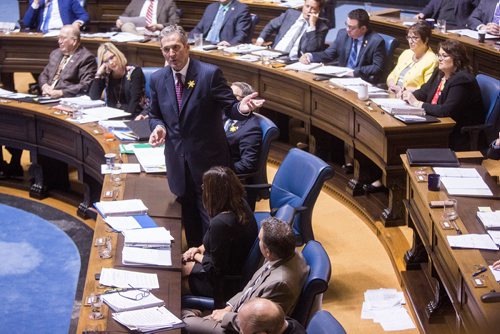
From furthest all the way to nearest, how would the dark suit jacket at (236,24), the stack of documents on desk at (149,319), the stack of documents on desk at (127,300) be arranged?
the dark suit jacket at (236,24) → the stack of documents on desk at (127,300) → the stack of documents on desk at (149,319)

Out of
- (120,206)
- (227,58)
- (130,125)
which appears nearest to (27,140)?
(130,125)

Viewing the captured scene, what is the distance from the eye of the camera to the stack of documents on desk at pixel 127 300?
367 centimetres

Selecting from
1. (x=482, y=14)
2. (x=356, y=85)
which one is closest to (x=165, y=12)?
(x=482, y=14)

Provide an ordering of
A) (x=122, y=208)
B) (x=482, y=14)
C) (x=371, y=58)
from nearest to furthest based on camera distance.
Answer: (x=122, y=208)
(x=371, y=58)
(x=482, y=14)

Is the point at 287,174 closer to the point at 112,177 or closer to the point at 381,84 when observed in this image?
the point at 112,177

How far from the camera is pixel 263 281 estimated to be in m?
3.78

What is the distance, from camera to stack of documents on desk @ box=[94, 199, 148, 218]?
4641 millimetres

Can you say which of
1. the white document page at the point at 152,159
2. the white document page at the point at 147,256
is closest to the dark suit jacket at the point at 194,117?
the white document page at the point at 152,159

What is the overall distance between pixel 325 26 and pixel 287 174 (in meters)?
3.28

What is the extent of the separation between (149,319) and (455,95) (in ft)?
10.2

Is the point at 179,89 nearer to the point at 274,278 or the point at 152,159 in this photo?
the point at 152,159

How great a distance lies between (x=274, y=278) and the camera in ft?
12.2

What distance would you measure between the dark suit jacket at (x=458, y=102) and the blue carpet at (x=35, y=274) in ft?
8.85

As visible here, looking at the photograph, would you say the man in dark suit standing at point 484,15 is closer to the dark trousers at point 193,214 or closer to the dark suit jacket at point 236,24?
the dark suit jacket at point 236,24
